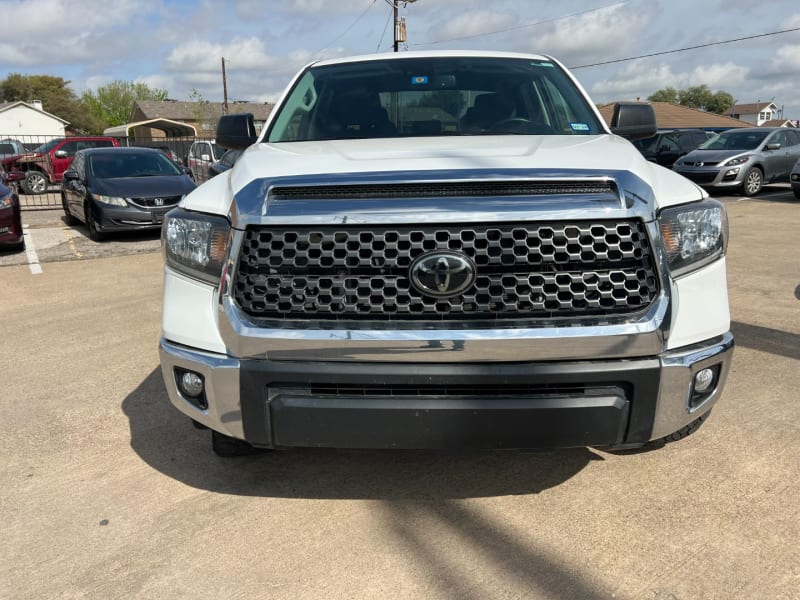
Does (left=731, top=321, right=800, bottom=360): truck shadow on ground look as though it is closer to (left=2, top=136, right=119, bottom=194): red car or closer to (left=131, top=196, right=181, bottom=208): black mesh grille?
(left=131, top=196, right=181, bottom=208): black mesh grille

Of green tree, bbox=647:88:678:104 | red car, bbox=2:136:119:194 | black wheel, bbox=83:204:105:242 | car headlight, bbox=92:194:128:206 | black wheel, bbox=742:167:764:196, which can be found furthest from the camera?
green tree, bbox=647:88:678:104

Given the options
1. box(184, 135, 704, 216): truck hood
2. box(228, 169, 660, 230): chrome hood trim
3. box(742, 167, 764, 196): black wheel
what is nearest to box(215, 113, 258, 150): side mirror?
box(184, 135, 704, 216): truck hood

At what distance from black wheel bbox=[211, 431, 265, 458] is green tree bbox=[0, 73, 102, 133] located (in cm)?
9389

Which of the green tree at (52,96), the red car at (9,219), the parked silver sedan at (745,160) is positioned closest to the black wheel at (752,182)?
the parked silver sedan at (745,160)

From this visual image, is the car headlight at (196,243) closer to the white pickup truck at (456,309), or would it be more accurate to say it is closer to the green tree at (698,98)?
the white pickup truck at (456,309)

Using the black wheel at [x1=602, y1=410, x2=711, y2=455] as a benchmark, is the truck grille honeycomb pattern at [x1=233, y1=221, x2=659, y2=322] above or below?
above

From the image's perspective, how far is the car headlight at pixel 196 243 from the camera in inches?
100

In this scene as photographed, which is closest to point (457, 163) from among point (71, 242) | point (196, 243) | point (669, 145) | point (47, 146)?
point (196, 243)

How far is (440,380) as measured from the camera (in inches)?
92.8

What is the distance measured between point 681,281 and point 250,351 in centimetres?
155

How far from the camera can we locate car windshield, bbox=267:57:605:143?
148 inches

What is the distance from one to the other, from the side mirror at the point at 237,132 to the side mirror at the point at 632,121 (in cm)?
216

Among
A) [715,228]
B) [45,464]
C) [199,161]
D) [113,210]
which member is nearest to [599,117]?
[715,228]

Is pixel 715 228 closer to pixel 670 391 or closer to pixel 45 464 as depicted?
pixel 670 391
